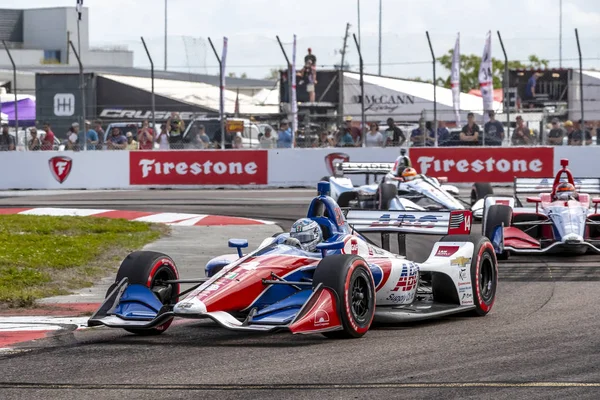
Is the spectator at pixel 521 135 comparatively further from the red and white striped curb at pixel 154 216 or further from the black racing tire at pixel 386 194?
the red and white striped curb at pixel 154 216

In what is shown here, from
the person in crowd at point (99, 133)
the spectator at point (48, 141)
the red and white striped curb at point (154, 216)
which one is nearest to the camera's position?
the red and white striped curb at point (154, 216)

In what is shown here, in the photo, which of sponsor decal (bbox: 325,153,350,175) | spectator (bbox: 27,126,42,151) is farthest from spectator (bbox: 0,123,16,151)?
sponsor decal (bbox: 325,153,350,175)

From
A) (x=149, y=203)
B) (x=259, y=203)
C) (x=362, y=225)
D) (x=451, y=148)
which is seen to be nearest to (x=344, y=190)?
(x=259, y=203)

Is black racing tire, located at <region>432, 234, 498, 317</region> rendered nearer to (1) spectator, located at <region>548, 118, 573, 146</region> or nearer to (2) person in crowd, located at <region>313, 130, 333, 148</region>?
(1) spectator, located at <region>548, 118, 573, 146</region>

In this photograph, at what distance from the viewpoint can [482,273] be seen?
36.0 feet

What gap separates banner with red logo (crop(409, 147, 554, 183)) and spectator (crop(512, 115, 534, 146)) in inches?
13.5

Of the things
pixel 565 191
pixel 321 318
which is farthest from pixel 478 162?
pixel 321 318

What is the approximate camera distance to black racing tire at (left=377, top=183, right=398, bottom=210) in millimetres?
19719

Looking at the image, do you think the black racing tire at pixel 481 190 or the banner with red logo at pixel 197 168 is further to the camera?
the banner with red logo at pixel 197 168

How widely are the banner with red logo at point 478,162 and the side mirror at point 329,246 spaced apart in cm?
1889

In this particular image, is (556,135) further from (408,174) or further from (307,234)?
(307,234)

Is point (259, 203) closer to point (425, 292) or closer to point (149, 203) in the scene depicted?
point (149, 203)

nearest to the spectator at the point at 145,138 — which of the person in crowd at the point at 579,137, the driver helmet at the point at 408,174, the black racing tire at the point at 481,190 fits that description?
the person in crowd at the point at 579,137

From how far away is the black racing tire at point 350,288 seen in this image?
894cm
